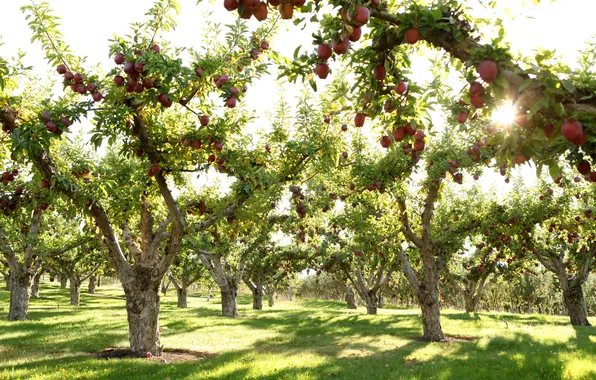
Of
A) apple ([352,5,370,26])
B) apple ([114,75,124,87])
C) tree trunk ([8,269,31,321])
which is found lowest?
tree trunk ([8,269,31,321])

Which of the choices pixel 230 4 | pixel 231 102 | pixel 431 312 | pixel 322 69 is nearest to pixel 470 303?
pixel 431 312

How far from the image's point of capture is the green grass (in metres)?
9.23

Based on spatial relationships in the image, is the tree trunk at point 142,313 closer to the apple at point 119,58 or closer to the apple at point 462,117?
the apple at point 119,58

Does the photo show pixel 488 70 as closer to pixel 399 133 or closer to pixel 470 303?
pixel 399 133

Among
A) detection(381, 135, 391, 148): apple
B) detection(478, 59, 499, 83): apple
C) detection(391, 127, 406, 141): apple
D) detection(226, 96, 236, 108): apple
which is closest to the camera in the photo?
detection(478, 59, 499, 83): apple

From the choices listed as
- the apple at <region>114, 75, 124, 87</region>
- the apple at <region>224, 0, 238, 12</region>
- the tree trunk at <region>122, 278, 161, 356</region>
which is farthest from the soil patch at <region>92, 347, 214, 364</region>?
the apple at <region>224, 0, 238, 12</region>

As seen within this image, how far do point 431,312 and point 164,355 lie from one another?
1058 centimetres

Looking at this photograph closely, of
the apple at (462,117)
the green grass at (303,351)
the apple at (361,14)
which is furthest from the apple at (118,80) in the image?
the green grass at (303,351)

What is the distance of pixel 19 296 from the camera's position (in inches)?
874

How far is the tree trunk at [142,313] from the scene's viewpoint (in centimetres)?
1180

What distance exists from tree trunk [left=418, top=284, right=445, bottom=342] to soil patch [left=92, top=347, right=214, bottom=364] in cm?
881

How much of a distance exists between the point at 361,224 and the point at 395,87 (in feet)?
40.2

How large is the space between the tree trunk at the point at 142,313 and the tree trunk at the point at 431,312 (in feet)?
34.2

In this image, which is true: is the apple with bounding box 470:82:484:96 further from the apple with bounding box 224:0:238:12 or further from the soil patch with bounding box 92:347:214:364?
the soil patch with bounding box 92:347:214:364
